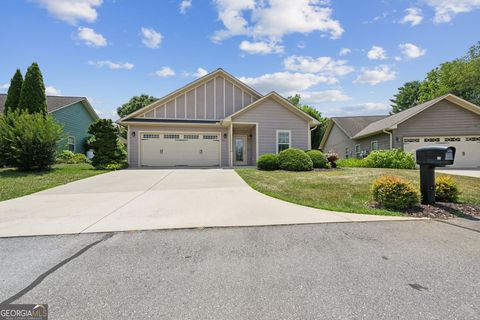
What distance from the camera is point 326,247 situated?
3268 millimetres

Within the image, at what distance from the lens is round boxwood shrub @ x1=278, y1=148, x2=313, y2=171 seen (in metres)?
12.4

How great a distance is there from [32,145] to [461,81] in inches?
1541

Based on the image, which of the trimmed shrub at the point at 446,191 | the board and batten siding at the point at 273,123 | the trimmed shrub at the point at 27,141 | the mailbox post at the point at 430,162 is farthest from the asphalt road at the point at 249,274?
the board and batten siding at the point at 273,123

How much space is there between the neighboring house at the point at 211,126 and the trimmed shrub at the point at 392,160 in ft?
14.2

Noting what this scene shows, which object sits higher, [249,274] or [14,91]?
[14,91]

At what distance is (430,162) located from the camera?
17.4ft

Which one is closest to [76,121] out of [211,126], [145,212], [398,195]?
[211,126]

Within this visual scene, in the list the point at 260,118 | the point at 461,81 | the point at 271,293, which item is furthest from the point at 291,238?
the point at 461,81

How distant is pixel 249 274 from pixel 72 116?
80.5 feet

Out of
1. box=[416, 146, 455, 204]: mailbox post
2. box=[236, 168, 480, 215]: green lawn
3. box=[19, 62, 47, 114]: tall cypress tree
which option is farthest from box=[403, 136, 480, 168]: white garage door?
box=[19, 62, 47, 114]: tall cypress tree

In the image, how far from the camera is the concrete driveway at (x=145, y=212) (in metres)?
4.18

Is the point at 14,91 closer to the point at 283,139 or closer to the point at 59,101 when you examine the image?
the point at 59,101

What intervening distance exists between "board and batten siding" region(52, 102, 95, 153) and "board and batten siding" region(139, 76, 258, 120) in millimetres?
8474

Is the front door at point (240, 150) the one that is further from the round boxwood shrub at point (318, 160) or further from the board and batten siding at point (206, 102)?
the round boxwood shrub at point (318, 160)
